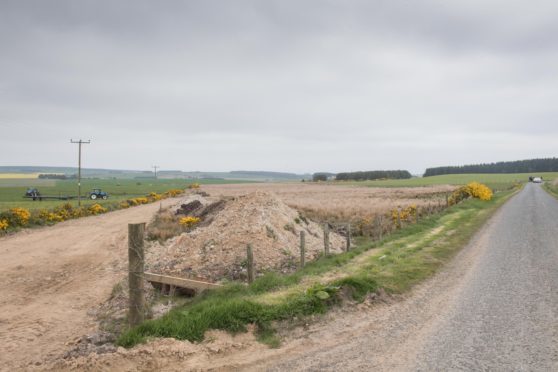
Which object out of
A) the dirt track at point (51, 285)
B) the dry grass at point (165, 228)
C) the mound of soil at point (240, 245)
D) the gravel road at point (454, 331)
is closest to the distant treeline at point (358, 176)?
the dry grass at point (165, 228)

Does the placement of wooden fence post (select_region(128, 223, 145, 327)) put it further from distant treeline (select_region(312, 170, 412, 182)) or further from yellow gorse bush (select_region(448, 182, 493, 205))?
distant treeline (select_region(312, 170, 412, 182))

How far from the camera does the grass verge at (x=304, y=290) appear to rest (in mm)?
7835

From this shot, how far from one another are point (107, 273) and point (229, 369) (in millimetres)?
12549

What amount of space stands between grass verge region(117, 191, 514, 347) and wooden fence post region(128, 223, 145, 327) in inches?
14.1

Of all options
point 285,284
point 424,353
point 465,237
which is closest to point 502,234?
point 465,237

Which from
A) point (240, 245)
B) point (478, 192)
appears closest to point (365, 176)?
point (478, 192)

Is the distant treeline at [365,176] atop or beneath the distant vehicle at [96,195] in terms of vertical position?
atop

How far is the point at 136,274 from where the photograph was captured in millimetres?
8211

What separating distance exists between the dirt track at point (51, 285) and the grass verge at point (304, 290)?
2982 mm

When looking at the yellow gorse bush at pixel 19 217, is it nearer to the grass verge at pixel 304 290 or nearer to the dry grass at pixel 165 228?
the dry grass at pixel 165 228

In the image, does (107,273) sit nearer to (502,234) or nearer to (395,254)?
(395,254)

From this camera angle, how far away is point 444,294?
1027 cm

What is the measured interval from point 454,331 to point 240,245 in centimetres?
1007

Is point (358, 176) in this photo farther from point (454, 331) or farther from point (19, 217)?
point (454, 331)
